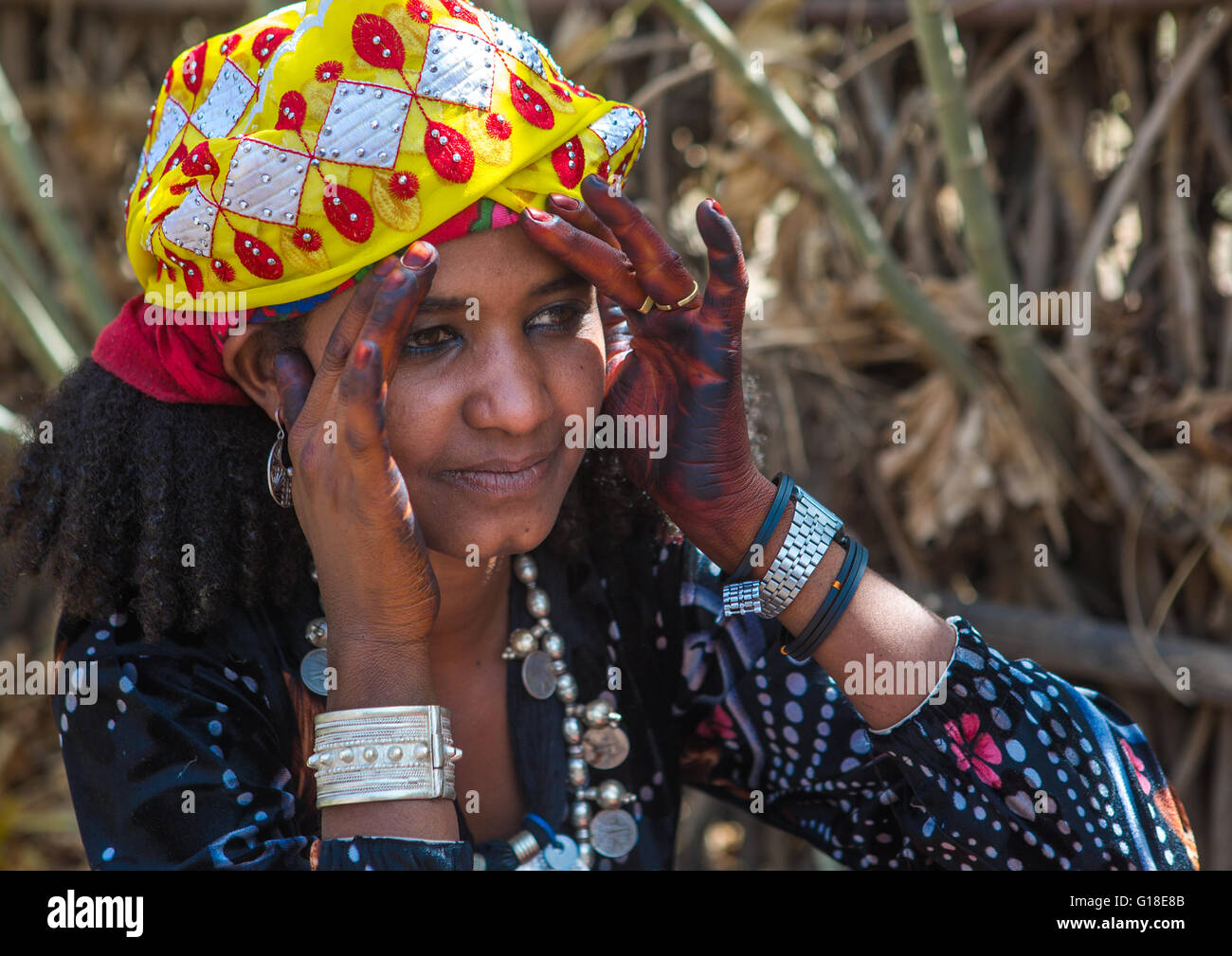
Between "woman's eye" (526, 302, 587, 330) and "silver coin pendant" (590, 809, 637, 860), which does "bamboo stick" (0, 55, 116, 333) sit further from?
"silver coin pendant" (590, 809, 637, 860)

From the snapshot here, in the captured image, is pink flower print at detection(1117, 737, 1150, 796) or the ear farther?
pink flower print at detection(1117, 737, 1150, 796)

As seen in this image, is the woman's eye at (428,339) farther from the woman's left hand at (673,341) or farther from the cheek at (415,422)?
the woman's left hand at (673,341)

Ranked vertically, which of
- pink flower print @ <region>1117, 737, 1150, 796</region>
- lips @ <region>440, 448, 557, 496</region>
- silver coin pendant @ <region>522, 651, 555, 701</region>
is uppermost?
lips @ <region>440, 448, 557, 496</region>

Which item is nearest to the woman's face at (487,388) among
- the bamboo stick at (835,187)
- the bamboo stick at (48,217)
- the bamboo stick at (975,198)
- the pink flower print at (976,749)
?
the pink flower print at (976,749)

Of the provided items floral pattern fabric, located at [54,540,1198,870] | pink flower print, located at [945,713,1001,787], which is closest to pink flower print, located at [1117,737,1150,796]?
floral pattern fabric, located at [54,540,1198,870]

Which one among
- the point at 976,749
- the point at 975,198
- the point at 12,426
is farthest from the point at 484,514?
the point at 975,198

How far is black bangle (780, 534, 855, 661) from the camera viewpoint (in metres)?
1.58

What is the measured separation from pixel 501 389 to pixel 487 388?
2cm

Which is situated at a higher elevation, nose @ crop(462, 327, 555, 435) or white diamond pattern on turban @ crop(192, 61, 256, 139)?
white diamond pattern on turban @ crop(192, 61, 256, 139)

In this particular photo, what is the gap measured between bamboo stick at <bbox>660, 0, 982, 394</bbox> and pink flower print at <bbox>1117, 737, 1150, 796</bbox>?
108cm

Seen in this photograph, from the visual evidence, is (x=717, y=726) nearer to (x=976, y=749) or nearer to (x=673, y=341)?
(x=976, y=749)

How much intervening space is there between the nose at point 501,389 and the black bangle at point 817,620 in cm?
44

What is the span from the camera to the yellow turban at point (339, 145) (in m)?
1.41
